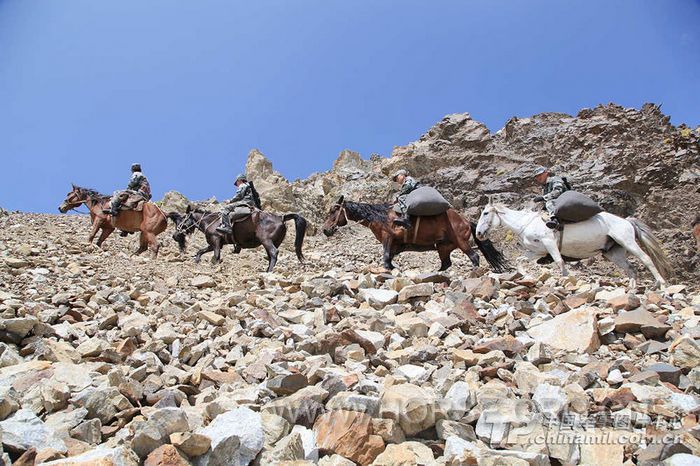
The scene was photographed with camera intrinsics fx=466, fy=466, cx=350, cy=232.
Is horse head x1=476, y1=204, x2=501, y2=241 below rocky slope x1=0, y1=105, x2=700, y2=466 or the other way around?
the other way around

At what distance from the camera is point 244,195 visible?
13.6m

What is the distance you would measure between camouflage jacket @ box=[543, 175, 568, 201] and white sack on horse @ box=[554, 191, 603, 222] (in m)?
0.50

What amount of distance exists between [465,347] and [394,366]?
73cm

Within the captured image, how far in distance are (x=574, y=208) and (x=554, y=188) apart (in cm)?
99

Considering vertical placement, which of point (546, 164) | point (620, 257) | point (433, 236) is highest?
point (546, 164)

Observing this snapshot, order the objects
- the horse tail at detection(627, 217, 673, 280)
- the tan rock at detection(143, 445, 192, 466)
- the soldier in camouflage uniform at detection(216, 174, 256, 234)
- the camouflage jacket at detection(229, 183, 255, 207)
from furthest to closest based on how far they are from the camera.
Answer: the camouflage jacket at detection(229, 183, 255, 207)
the soldier in camouflage uniform at detection(216, 174, 256, 234)
the horse tail at detection(627, 217, 673, 280)
the tan rock at detection(143, 445, 192, 466)

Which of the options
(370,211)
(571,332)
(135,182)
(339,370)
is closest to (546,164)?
(370,211)

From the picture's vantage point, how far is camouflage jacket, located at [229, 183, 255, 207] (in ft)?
44.2

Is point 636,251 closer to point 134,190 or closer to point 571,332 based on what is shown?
point 571,332

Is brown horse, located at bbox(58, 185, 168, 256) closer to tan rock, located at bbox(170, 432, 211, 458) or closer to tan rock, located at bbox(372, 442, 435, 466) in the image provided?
tan rock, located at bbox(170, 432, 211, 458)

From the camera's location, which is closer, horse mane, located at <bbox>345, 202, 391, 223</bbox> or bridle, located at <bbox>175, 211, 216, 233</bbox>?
horse mane, located at <bbox>345, 202, 391, 223</bbox>

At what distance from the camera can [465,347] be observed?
419 cm

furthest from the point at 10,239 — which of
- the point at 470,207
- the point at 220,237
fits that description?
the point at 470,207

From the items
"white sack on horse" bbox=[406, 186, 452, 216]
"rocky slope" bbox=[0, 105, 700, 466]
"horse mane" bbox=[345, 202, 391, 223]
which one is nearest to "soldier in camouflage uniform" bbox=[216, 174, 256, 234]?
"horse mane" bbox=[345, 202, 391, 223]
